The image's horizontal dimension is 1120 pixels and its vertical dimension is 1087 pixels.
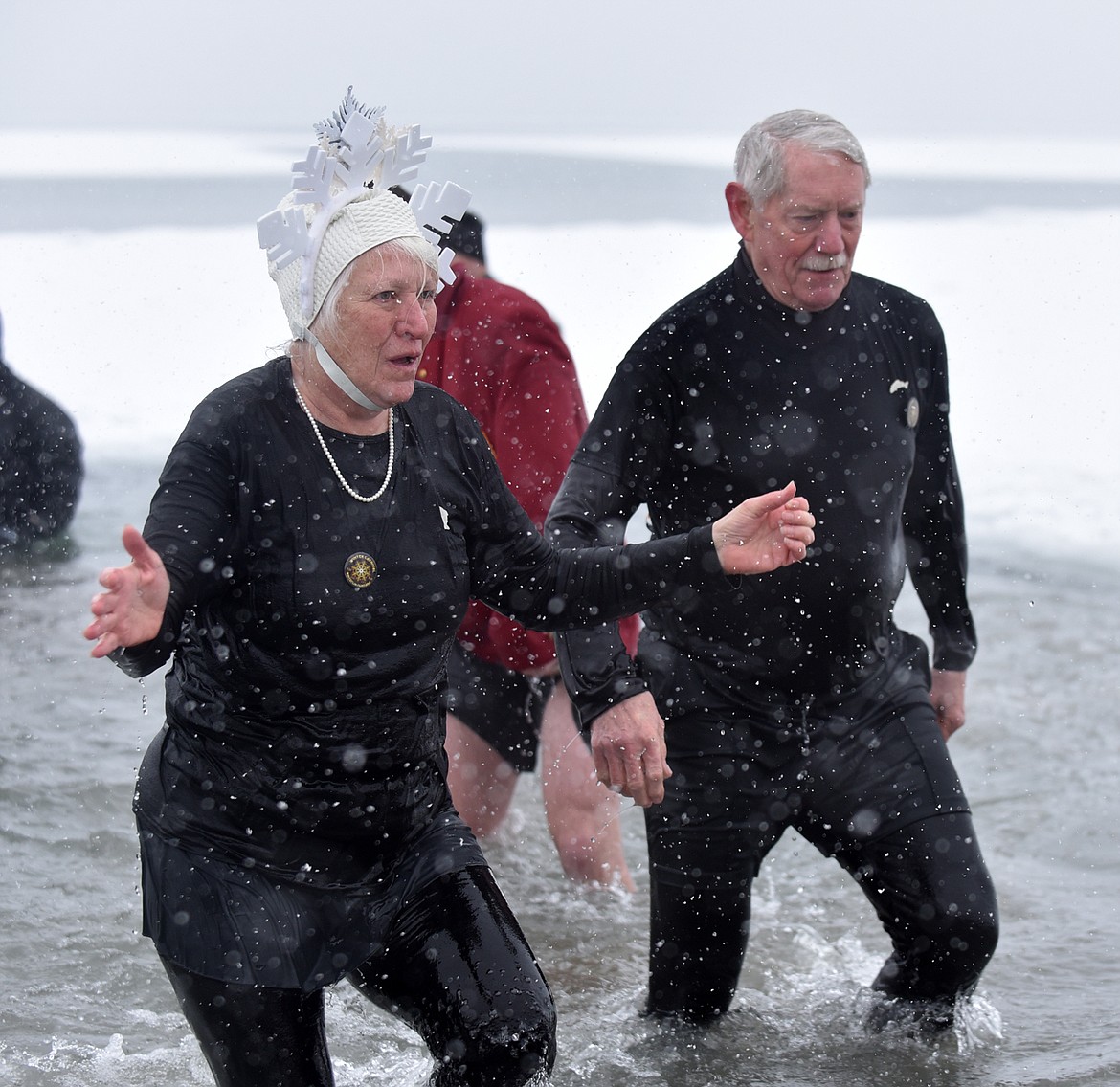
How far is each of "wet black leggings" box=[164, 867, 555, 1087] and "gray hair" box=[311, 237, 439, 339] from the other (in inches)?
39.8

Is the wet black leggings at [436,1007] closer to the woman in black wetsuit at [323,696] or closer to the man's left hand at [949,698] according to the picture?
the woman in black wetsuit at [323,696]

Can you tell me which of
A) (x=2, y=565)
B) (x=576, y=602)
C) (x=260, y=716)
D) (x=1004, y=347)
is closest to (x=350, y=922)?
(x=260, y=716)

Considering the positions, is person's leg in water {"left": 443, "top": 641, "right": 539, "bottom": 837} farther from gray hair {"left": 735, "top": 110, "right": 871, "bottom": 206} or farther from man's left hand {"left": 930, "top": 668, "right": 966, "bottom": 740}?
gray hair {"left": 735, "top": 110, "right": 871, "bottom": 206}

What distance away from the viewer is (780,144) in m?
3.61

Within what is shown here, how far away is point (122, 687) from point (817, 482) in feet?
14.3

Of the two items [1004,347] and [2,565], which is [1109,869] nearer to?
[2,565]

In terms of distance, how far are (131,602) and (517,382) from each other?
82.3 inches

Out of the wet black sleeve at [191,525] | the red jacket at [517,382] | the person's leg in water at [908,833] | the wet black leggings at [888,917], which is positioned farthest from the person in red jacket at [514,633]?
the wet black sleeve at [191,525]

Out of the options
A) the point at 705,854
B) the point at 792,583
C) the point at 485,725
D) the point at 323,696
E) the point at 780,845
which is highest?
the point at 792,583

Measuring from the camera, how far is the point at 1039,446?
1222 centimetres

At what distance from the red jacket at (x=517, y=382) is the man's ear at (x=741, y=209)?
2.79 feet

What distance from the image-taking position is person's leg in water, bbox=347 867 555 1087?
2805 mm

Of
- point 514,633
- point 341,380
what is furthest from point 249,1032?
point 514,633

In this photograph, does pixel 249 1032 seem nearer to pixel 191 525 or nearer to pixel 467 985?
pixel 467 985
